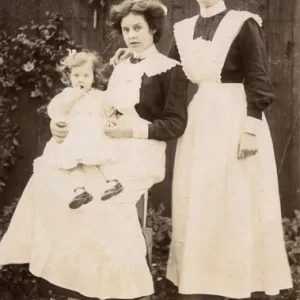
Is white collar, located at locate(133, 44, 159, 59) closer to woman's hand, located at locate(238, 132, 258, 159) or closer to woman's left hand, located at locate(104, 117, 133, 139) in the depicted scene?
woman's left hand, located at locate(104, 117, 133, 139)

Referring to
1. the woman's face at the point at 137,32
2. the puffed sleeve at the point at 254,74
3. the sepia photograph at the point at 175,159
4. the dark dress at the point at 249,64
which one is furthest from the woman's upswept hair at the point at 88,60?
the puffed sleeve at the point at 254,74

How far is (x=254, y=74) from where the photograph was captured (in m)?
1.71

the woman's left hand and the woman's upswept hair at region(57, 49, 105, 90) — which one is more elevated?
the woman's upswept hair at region(57, 49, 105, 90)

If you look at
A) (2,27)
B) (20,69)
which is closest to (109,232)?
(20,69)

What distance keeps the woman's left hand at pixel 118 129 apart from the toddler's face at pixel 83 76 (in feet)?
0.44

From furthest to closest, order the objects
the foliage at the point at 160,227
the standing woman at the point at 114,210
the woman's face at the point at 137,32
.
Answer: the foliage at the point at 160,227 → the woman's face at the point at 137,32 → the standing woman at the point at 114,210

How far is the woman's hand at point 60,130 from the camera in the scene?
1.79 m

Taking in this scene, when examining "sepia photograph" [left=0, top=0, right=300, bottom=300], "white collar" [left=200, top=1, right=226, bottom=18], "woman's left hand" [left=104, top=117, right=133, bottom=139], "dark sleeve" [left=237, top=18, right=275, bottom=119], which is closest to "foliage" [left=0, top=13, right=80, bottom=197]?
"sepia photograph" [left=0, top=0, right=300, bottom=300]

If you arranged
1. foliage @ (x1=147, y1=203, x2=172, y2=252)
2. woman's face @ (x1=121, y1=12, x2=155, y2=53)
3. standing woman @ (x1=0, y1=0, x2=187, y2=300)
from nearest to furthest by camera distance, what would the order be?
standing woman @ (x1=0, y1=0, x2=187, y2=300)
woman's face @ (x1=121, y1=12, x2=155, y2=53)
foliage @ (x1=147, y1=203, x2=172, y2=252)

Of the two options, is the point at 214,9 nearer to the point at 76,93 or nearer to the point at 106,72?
the point at 106,72

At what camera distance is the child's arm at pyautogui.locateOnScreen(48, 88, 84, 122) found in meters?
1.78

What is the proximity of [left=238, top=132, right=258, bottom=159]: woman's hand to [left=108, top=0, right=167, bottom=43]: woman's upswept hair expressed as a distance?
424 millimetres

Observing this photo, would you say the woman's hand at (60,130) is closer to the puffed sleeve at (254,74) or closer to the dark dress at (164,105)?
the dark dress at (164,105)

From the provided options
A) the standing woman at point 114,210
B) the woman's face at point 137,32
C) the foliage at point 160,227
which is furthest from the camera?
the foliage at point 160,227
